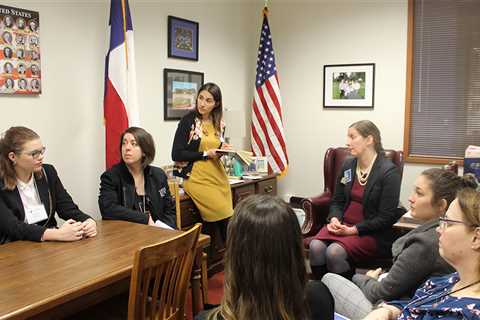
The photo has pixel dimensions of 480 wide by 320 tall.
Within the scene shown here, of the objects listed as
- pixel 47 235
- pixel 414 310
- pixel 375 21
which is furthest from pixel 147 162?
pixel 375 21

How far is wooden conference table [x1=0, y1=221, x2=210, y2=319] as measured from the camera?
158 centimetres

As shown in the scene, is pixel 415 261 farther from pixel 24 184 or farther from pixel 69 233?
pixel 24 184

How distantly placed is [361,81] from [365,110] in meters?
0.29

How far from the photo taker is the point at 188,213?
140 inches

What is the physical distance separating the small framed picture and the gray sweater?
2.58 meters

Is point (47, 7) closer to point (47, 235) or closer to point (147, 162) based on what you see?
point (147, 162)

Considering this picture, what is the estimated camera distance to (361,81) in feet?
15.1

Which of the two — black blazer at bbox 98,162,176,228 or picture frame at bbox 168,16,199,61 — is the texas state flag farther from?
picture frame at bbox 168,16,199,61

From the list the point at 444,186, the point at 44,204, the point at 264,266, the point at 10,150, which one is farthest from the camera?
the point at 44,204

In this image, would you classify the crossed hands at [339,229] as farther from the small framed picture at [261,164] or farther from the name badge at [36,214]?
the name badge at [36,214]

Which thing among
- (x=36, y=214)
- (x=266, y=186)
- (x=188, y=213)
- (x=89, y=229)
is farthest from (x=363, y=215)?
(x=36, y=214)

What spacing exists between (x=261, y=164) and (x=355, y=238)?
5.56 ft

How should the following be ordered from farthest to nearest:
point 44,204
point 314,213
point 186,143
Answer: point 314,213
point 186,143
point 44,204

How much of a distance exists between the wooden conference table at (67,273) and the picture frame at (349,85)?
2.83 m
